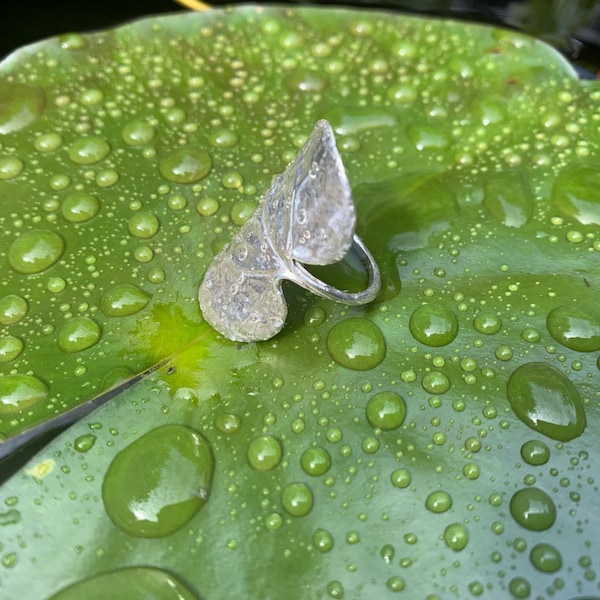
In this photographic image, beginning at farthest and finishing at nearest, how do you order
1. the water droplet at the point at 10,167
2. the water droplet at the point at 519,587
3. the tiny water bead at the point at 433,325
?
the water droplet at the point at 10,167, the tiny water bead at the point at 433,325, the water droplet at the point at 519,587

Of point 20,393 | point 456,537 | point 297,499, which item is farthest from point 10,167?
point 456,537

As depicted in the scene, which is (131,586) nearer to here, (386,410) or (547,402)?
(386,410)

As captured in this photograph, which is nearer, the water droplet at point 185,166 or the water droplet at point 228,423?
the water droplet at point 228,423

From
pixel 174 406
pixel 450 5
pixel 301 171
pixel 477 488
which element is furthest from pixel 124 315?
pixel 450 5

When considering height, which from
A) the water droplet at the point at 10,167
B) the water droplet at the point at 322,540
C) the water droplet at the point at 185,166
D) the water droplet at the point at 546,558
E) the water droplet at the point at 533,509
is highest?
the water droplet at the point at 10,167

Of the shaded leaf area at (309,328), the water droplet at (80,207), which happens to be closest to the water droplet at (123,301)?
the shaded leaf area at (309,328)

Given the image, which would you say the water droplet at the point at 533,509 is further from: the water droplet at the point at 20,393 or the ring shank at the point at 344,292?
the water droplet at the point at 20,393
